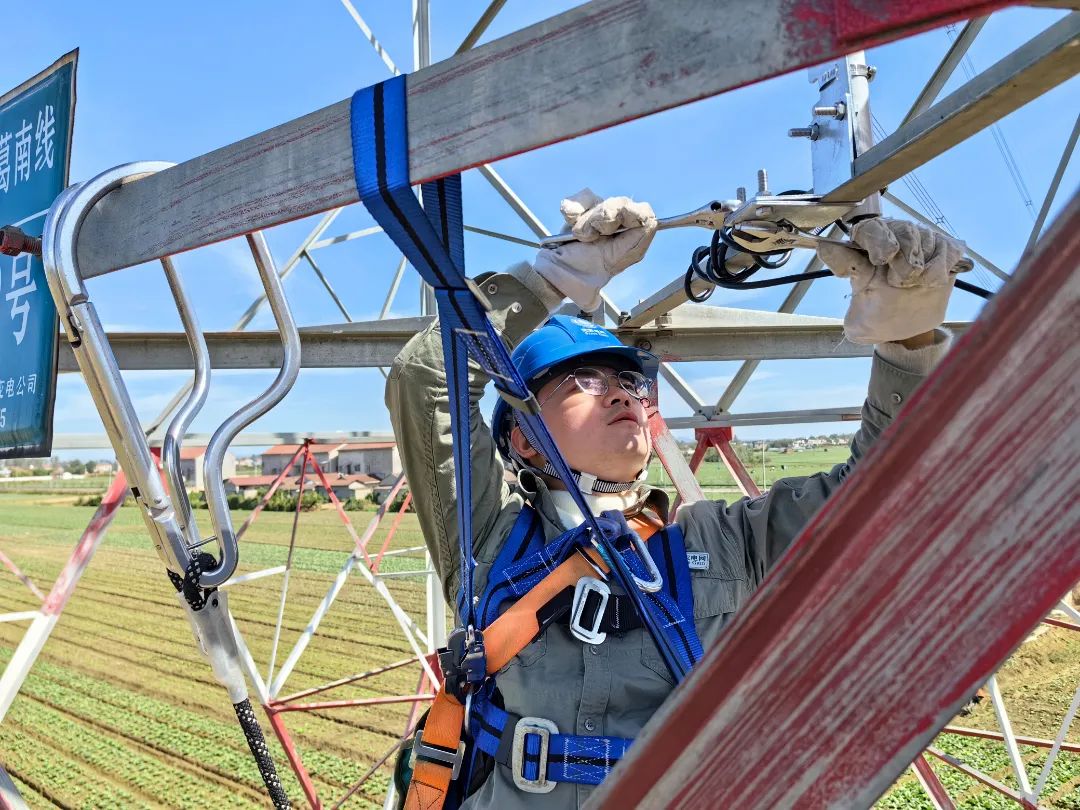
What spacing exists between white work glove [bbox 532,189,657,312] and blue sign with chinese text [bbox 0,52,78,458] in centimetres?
118

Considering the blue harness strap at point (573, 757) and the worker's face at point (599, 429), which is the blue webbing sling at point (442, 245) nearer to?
the blue harness strap at point (573, 757)

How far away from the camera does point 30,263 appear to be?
1843 mm

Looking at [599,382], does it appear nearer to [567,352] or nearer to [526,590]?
[567,352]

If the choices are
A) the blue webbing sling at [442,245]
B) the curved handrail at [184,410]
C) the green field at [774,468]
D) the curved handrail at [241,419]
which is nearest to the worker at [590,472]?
the blue webbing sling at [442,245]

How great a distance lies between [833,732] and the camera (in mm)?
598

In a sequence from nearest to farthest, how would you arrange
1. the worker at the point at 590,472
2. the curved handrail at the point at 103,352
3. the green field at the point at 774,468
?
the curved handrail at the point at 103,352
the worker at the point at 590,472
the green field at the point at 774,468

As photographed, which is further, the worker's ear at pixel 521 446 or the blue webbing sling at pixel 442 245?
the worker's ear at pixel 521 446

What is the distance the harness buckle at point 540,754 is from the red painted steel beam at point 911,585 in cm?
101

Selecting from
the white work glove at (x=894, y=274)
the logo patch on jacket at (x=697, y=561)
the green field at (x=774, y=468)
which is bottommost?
the logo patch on jacket at (x=697, y=561)

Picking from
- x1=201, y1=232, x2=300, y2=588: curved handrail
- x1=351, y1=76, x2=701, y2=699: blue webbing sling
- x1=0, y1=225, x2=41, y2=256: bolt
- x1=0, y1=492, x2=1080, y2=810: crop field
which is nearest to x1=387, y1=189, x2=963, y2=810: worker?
x1=351, y1=76, x2=701, y2=699: blue webbing sling

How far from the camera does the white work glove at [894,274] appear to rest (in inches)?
55.1

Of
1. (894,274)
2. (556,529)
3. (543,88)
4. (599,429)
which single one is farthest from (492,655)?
(543,88)

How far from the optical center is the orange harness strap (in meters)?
1.60

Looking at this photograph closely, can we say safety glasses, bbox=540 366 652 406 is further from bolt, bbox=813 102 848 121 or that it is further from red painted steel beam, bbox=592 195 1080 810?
red painted steel beam, bbox=592 195 1080 810
